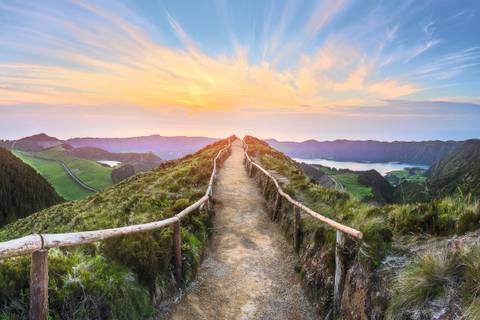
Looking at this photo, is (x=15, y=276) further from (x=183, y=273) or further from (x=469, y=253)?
(x=469, y=253)

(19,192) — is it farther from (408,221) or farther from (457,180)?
(457,180)

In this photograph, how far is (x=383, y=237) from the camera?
7227 millimetres

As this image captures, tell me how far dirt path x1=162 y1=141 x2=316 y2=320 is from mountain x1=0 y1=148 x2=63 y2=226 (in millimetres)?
114455

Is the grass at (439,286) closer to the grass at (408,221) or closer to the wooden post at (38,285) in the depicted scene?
the grass at (408,221)

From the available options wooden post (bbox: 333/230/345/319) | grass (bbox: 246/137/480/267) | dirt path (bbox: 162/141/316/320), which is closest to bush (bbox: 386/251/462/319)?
grass (bbox: 246/137/480/267)

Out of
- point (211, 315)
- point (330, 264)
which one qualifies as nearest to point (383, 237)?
point (330, 264)

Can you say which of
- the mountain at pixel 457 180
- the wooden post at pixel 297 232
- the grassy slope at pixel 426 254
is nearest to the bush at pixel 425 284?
the grassy slope at pixel 426 254

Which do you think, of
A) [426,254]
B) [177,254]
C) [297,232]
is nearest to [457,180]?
[297,232]

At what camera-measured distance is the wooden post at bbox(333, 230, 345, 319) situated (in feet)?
24.4

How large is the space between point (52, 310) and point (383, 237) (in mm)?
6030

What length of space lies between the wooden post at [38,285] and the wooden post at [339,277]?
547cm

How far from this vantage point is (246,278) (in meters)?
10.3

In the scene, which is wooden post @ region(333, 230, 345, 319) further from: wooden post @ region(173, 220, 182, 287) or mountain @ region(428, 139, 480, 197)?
wooden post @ region(173, 220, 182, 287)

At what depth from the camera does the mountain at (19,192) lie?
11131cm
